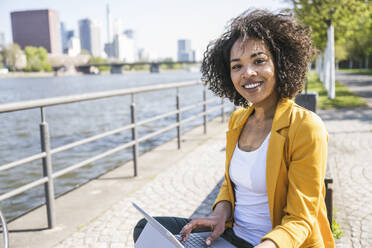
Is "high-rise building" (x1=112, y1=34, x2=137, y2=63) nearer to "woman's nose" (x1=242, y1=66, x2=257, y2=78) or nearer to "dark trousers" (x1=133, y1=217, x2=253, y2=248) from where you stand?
"dark trousers" (x1=133, y1=217, x2=253, y2=248)

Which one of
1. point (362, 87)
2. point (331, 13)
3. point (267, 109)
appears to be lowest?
point (362, 87)

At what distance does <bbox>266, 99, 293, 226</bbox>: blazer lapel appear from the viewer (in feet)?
5.19

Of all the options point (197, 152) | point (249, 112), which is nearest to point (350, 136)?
point (197, 152)

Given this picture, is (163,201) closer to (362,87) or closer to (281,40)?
(281,40)

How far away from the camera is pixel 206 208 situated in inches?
159

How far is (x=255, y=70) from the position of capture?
5.76 ft

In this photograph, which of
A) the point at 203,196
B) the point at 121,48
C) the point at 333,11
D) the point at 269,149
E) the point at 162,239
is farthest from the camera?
the point at 121,48

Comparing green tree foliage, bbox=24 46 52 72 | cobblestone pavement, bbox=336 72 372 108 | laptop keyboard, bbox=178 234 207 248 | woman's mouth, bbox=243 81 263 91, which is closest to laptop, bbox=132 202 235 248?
laptop keyboard, bbox=178 234 207 248

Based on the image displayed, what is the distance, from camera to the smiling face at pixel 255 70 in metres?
1.75

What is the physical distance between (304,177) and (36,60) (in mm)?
95809

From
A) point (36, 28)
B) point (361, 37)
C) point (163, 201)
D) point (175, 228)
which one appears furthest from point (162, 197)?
point (36, 28)

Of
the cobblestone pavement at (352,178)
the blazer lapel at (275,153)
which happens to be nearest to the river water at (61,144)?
the cobblestone pavement at (352,178)

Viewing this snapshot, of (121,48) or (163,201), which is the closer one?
(163,201)

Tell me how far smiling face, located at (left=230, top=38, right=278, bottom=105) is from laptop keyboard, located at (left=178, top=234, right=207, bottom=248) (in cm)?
69
